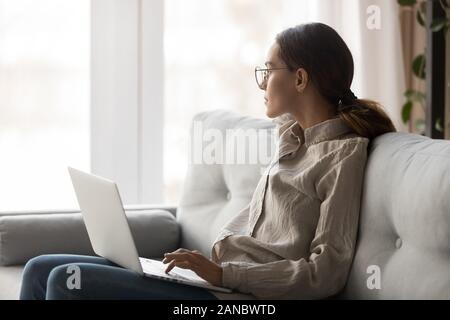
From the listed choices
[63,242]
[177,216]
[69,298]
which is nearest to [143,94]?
[177,216]

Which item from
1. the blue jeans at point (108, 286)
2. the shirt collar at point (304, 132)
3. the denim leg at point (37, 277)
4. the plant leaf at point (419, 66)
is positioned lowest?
the denim leg at point (37, 277)

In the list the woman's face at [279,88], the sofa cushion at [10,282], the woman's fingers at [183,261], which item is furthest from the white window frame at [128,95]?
the woman's fingers at [183,261]

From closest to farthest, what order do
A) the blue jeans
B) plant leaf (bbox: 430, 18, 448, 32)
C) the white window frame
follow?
the blue jeans → plant leaf (bbox: 430, 18, 448, 32) → the white window frame

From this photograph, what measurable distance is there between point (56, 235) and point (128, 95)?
96 centimetres

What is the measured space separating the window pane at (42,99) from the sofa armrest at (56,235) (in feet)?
2.06

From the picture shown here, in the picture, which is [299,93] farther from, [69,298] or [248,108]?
[248,108]

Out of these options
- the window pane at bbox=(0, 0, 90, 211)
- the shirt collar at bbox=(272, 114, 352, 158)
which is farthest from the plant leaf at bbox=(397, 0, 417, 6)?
the shirt collar at bbox=(272, 114, 352, 158)

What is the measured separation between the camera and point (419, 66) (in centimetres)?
340

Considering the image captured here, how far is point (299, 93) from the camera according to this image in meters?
1.92

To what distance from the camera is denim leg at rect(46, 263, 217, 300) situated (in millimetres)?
1600

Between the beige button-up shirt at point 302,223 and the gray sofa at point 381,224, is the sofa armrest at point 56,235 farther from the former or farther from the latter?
the beige button-up shirt at point 302,223

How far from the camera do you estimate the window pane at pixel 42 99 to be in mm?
3037

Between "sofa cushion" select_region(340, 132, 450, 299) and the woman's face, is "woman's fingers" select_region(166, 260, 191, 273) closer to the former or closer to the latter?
"sofa cushion" select_region(340, 132, 450, 299)
